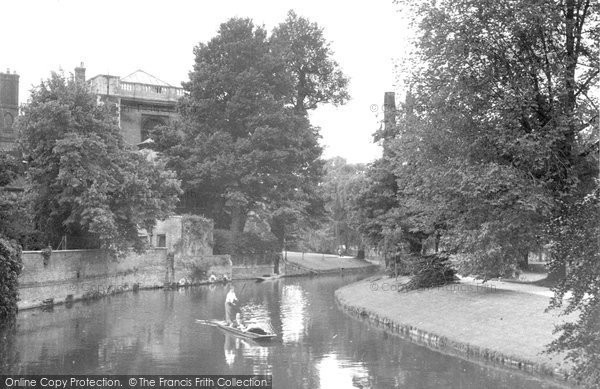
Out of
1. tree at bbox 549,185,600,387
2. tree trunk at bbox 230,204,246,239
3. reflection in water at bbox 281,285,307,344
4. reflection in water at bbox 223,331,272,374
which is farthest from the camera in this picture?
tree trunk at bbox 230,204,246,239

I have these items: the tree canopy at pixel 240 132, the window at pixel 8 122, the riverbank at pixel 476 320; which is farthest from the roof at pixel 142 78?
the riverbank at pixel 476 320

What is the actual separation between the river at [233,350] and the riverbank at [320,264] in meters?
26.2

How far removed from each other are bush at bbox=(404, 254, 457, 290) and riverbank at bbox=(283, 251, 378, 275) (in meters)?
26.8

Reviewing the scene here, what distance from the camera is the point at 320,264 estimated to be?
68.2m

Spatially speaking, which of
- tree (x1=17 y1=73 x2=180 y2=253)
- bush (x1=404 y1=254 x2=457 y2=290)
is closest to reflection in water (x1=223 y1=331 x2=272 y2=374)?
bush (x1=404 y1=254 x2=457 y2=290)

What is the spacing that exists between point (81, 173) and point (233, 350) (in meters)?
18.4

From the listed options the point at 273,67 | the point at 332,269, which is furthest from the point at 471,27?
the point at 332,269

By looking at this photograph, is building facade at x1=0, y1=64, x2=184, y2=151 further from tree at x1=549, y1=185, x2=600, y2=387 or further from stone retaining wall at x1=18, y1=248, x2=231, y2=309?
tree at x1=549, y1=185, x2=600, y2=387

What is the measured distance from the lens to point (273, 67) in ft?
183

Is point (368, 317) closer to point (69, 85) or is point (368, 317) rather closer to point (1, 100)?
point (69, 85)

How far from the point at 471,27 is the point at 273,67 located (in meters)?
35.4

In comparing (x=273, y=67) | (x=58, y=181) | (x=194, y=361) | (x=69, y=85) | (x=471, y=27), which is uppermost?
(x=273, y=67)

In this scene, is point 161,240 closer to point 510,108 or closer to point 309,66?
point 309,66

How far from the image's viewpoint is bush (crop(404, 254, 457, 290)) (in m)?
36.7
